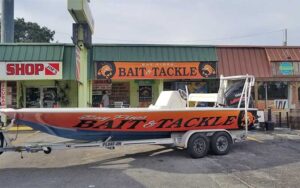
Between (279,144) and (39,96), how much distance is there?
45.1ft

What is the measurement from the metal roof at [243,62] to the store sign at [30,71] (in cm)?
866

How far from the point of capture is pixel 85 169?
923cm

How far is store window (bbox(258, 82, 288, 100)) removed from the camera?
22.2 metres

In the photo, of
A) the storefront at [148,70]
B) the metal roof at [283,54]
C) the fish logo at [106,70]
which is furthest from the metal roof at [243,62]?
the fish logo at [106,70]

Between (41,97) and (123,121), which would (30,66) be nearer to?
(41,97)

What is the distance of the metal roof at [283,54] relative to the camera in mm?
21375

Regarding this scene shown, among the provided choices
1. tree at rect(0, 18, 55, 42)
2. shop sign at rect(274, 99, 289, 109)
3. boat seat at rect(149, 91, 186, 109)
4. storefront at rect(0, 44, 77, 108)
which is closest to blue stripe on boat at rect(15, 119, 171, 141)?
boat seat at rect(149, 91, 186, 109)

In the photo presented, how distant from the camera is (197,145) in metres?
10.6

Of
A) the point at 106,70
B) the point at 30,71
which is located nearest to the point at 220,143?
the point at 106,70

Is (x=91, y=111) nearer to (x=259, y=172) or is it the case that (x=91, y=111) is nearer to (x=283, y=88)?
(x=259, y=172)

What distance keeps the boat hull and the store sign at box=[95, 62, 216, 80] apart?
30.4 ft

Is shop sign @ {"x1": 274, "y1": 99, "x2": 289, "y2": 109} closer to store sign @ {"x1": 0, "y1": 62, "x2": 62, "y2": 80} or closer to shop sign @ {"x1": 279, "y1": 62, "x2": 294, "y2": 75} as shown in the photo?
shop sign @ {"x1": 279, "y1": 62, "x2": 294, "y2": 75}

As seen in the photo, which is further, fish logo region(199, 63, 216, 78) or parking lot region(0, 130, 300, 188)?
fish logo region(199, 63, 216, 78)

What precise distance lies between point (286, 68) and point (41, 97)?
13.7m
